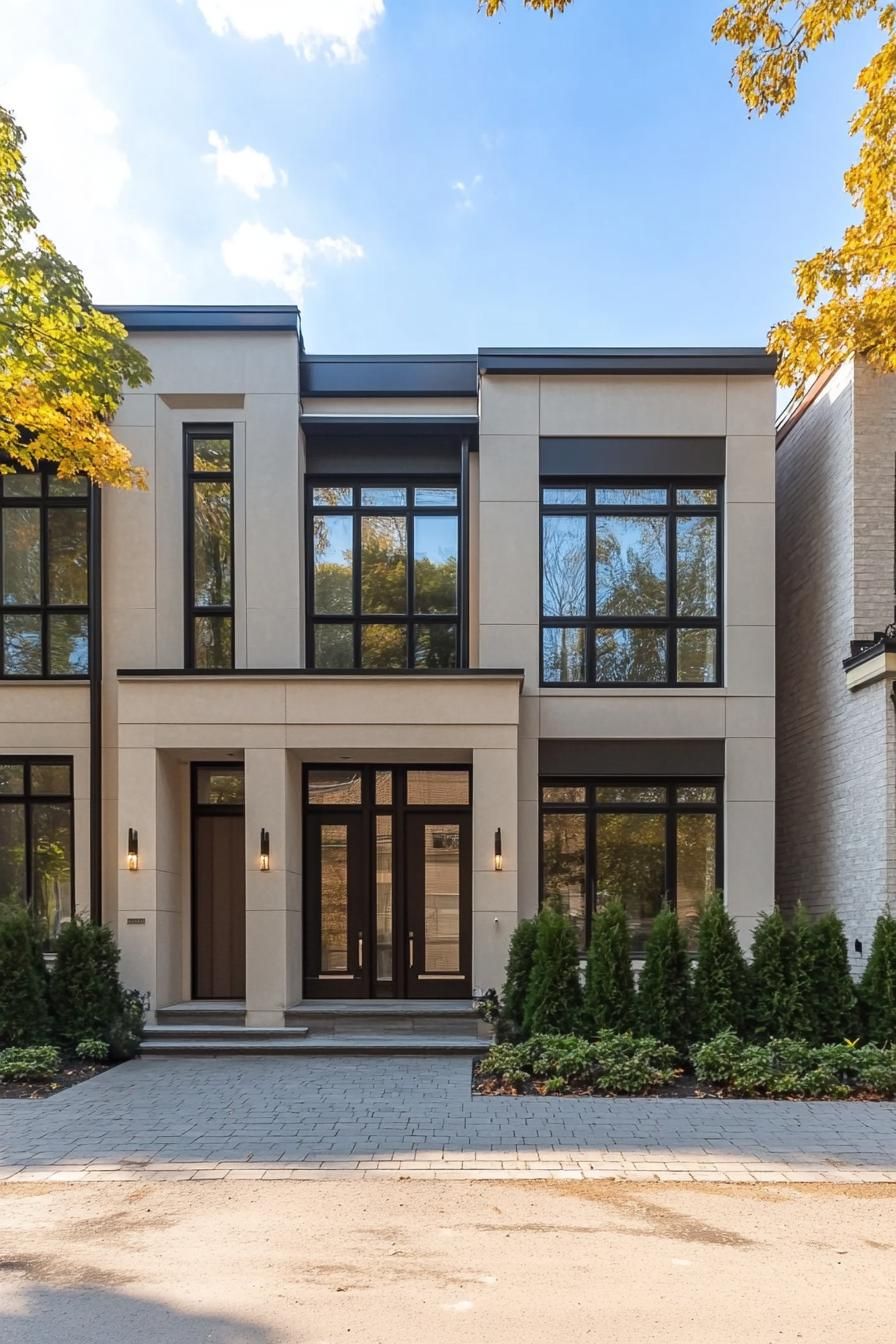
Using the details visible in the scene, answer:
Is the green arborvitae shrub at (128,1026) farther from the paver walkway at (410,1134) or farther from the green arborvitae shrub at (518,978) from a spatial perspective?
the green arborvitae shrub at (518,978)

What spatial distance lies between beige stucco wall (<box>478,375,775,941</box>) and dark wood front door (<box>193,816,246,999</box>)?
3.70m

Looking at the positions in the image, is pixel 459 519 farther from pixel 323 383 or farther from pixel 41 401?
pixel 41 401

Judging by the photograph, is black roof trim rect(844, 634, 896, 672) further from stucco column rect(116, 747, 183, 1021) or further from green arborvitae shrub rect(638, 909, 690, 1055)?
stucco column rect(116, 747, 183, 1021)

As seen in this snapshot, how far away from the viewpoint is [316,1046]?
10.1 m

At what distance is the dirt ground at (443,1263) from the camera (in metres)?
4.21

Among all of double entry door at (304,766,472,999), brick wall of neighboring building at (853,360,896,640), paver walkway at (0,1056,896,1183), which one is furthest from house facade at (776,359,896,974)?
double entry door at (304,766,472,999)

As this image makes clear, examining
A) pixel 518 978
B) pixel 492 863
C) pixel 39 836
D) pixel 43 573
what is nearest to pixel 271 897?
pixel 492 863

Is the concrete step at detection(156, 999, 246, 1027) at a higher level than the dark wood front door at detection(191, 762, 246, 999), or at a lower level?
lower

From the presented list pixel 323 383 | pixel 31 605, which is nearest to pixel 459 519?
pixel 323 383

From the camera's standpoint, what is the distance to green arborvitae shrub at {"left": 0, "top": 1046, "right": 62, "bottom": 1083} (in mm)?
8672

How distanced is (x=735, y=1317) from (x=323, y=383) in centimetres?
1071

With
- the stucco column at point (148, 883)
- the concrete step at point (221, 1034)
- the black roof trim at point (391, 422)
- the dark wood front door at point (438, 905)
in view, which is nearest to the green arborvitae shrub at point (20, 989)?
the stucco column at point (148, 883)

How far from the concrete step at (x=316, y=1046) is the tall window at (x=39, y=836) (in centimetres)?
240

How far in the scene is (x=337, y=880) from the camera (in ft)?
38.7
